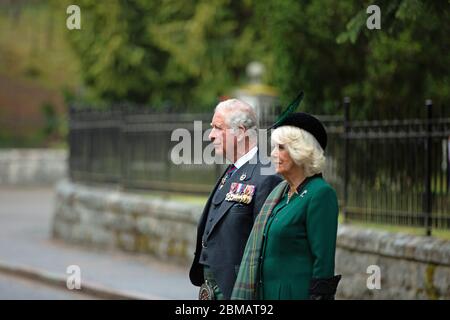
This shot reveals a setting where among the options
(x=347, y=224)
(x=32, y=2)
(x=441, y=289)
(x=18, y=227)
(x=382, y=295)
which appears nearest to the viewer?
(x=441, y=289)

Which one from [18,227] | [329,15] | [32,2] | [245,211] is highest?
[32,2]

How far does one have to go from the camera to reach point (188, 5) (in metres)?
30.5

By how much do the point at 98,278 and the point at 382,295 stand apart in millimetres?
4082

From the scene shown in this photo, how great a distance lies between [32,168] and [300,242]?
30.2 meters

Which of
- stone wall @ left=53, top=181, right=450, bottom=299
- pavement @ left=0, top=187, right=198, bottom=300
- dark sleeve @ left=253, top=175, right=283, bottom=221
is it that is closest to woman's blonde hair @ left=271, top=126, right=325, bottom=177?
dark sleeve @ left=253, top=175, right=283, bottom=221

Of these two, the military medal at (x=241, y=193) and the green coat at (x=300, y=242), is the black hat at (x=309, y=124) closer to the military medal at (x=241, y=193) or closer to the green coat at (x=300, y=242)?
the green coat at (x=300, y=242)

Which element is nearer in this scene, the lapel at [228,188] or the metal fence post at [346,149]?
the lapel at [228,188]

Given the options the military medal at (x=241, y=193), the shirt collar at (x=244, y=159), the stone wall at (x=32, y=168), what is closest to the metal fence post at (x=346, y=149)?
the shirt collar at (x=244, y=159)

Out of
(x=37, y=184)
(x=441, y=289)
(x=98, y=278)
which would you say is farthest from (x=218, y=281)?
(x=37, y=184)

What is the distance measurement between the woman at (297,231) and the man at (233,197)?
0.55 m

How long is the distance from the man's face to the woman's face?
76 cm

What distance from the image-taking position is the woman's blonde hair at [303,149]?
5402mm

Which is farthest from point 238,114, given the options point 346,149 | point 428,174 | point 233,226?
point 346,149

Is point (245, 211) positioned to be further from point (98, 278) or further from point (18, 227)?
point (18, 227)
